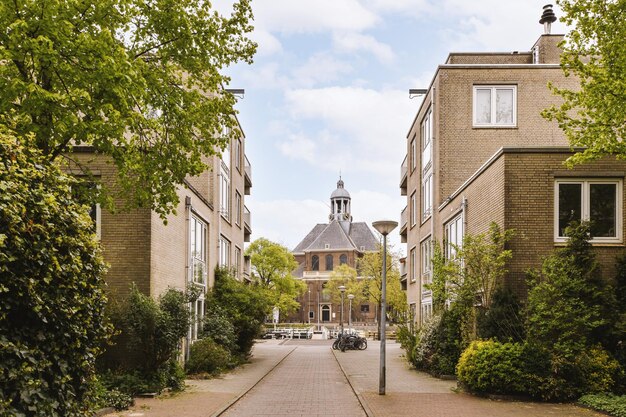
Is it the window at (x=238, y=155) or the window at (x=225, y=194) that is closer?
the window at (x=225, y=194)

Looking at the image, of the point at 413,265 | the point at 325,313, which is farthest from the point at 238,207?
the point at 325,313

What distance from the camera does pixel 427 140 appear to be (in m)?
28.9

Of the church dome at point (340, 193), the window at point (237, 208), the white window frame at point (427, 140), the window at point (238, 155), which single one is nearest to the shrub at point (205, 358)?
the white window frame at point (427, 140)

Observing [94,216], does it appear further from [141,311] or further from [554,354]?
[554,354]

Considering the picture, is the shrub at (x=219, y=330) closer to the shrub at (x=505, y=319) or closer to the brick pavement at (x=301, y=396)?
the brick pavement at (x=301, y=396)

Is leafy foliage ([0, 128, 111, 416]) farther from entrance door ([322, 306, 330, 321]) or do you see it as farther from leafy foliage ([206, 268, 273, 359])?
entrance door ([322, 306, 330, 321])

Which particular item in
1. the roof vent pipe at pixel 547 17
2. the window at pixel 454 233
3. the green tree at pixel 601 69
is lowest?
the window at pixel 454 233

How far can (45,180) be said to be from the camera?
22.8ft

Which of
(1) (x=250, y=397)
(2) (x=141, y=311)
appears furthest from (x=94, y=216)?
(1) (x=250, y=397)

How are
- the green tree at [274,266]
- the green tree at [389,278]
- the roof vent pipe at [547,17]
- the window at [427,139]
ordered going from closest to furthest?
1. the window at [427,139]
2. the roof vent pipe at [547,17]
3. the green tree at [389,278]
4. the green tree at [274,266]

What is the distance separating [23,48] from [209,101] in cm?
434

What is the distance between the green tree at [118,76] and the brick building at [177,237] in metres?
0.96

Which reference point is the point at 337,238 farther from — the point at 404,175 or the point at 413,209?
the point at 413,209

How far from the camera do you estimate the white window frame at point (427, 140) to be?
91.6ft
